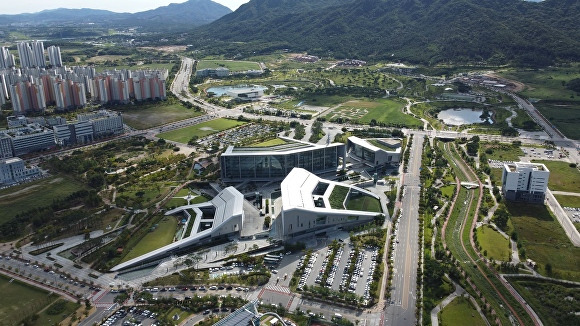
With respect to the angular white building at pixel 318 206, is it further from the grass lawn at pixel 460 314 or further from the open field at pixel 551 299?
the open field at pixel 551 299

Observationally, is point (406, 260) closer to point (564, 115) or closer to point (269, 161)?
point (269, 161)

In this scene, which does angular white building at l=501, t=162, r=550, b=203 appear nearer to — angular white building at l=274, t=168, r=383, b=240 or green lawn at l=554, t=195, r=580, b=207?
green lawn at l=554, t=195, r=580, b=207

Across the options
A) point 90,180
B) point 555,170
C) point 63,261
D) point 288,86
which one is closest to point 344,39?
point 288,86

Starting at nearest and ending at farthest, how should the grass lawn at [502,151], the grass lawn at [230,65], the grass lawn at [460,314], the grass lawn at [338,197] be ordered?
the grass lawn at [460,314] → the grass lawn at [338,197] → the grass lawn at [502,151] → the grass lawn at [230,65]

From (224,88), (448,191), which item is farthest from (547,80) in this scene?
(224,88)

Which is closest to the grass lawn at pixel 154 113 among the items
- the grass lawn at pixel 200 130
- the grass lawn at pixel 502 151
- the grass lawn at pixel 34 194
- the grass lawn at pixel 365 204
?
the grass lawn at pixel 200 130

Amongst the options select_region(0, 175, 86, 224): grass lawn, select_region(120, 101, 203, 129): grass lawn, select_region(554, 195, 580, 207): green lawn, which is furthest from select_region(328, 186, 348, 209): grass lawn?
select_region(120, 101, 203, 129): grass lawn
